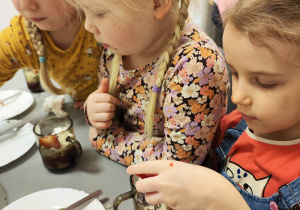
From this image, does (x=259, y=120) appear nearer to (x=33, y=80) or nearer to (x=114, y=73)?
(x=114, y=73)

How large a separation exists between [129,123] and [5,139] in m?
0.37

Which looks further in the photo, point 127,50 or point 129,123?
point 129,123

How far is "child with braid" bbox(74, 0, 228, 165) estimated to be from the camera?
58 cm

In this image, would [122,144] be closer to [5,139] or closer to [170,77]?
[170,77]

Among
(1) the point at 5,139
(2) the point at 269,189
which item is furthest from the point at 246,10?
(1) the point at 5,139

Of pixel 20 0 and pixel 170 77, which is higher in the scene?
pixel 20 0

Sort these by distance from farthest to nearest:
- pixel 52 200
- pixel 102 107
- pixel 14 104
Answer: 1. pixel 14 104
2. pixel 102 107
3. pixel 52 200

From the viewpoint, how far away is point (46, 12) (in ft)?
2.40

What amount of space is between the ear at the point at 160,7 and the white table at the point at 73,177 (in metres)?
0.40

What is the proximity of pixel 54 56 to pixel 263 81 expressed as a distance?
670 millimetres

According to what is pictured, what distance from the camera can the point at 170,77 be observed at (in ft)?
2.06

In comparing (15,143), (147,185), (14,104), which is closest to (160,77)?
(147,185)

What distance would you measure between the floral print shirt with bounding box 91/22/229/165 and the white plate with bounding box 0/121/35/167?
0.77 ft

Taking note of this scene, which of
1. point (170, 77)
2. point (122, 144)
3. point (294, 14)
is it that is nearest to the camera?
point (294, 14)
